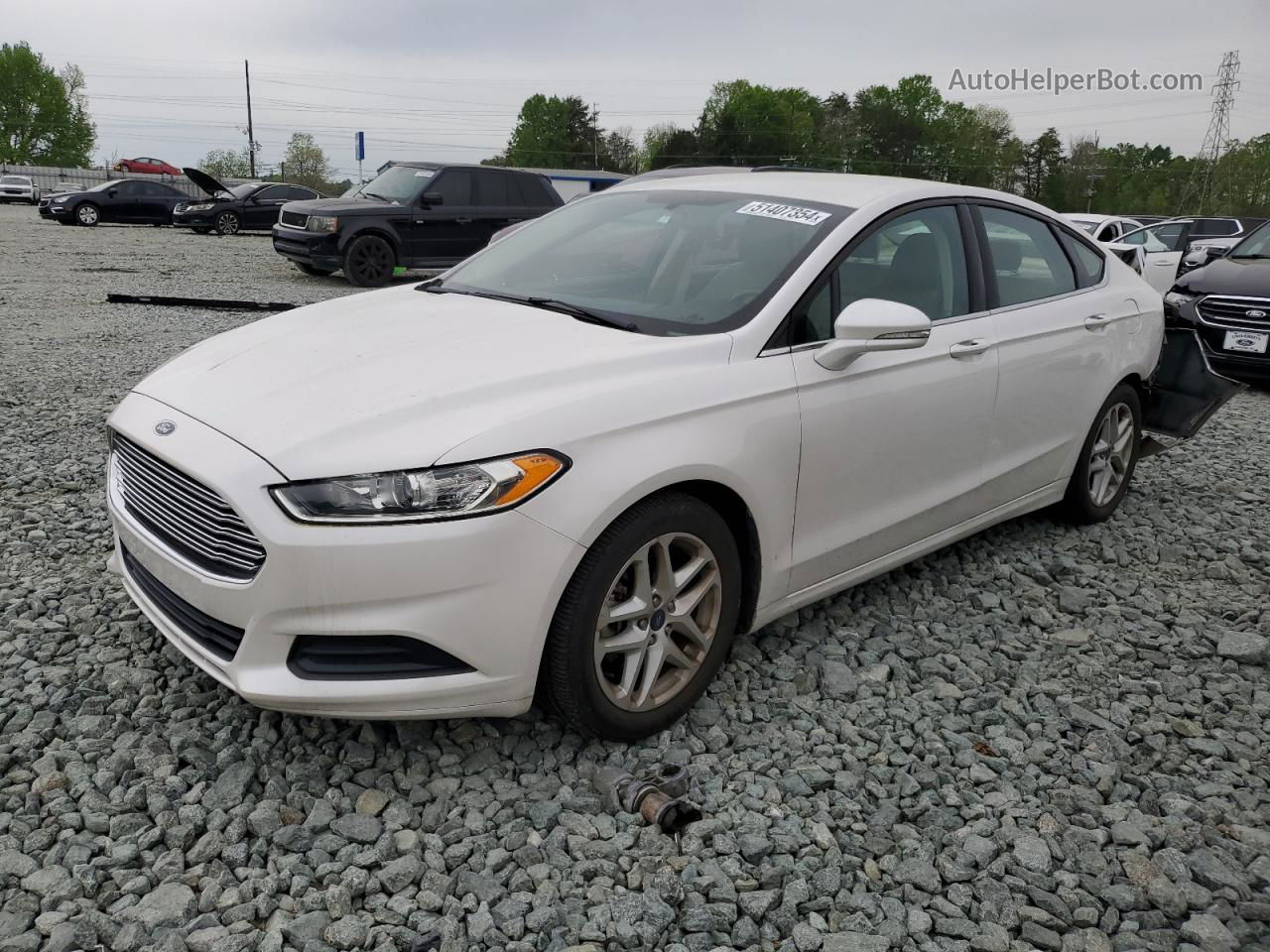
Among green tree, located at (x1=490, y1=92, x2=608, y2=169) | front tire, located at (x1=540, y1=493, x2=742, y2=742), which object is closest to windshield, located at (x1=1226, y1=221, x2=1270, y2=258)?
front tire, located at (x1=540, y1=493, x2=742, y2=742)

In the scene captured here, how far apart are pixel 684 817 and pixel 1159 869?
1.20 metres

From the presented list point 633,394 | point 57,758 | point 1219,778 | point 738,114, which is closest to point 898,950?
point 1219,778

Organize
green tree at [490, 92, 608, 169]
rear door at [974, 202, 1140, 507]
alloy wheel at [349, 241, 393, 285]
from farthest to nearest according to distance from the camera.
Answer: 1. green tree at [490, 92, 608, 169]
2. alloy wheel at [349, 241, 393, 285]
3. rear door at [974, 202, 1140, 507]

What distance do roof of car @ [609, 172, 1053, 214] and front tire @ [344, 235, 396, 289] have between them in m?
10.1

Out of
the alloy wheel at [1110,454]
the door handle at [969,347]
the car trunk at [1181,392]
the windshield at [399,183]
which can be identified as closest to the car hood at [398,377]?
the door handle at [969,347]

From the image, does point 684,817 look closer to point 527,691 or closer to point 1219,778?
point 527,691

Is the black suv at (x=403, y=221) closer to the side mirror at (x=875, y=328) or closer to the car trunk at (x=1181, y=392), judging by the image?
the car trunk at (x=1181, y=392)

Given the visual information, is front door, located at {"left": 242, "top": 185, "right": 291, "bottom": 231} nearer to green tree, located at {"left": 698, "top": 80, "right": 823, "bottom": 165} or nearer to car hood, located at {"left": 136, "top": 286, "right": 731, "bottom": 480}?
car hood, located at {"left": 136, "top": 286, "right": 731, "bottom": 480}

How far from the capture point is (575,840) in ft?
8.66

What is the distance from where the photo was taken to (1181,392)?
5.38 metres

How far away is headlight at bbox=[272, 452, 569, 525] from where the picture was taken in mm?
2488

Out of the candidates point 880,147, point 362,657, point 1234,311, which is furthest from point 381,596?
point 880,147

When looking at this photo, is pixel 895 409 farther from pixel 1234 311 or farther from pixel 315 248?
pixel 315 248

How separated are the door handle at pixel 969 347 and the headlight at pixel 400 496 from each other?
198cm
